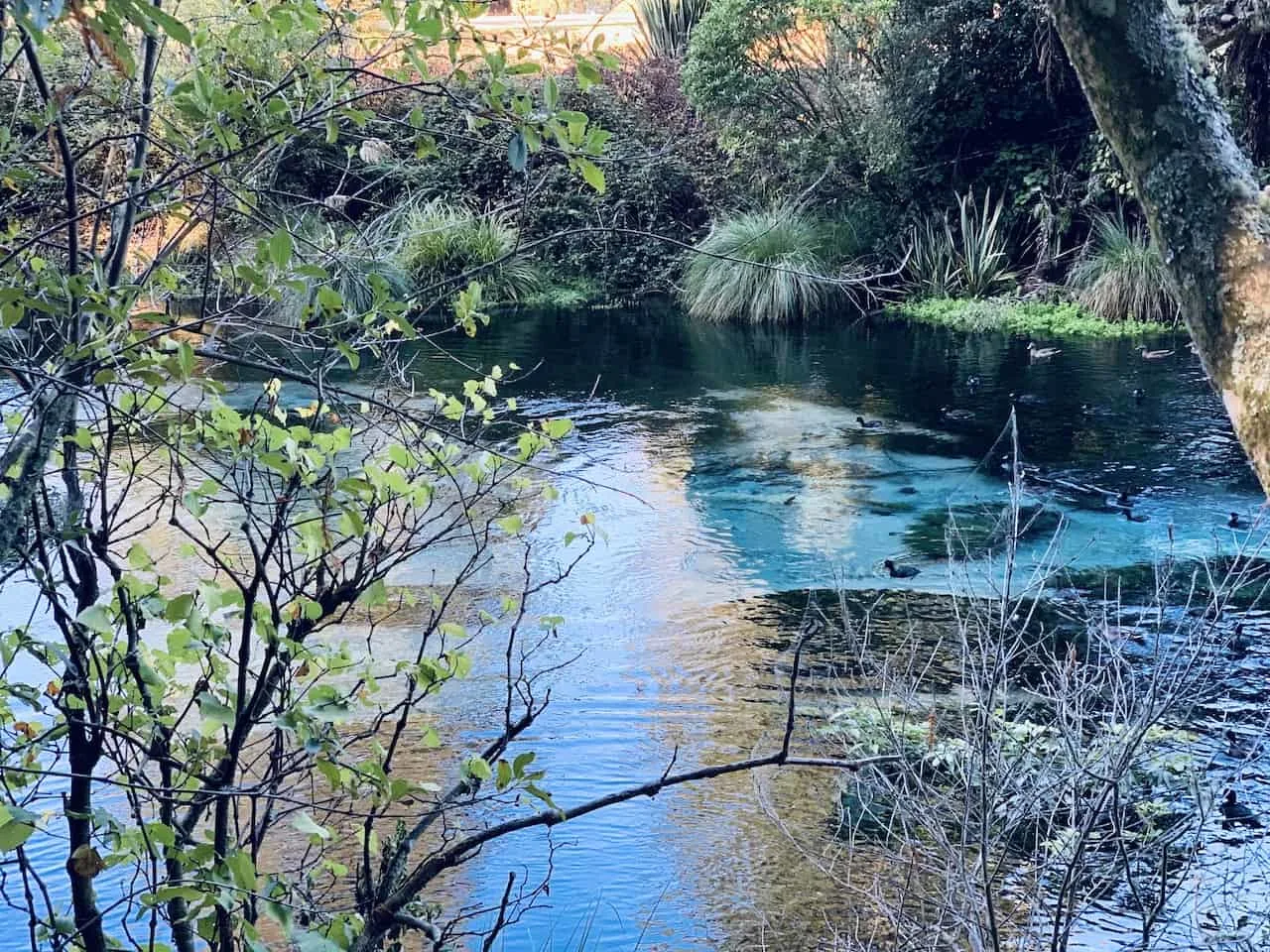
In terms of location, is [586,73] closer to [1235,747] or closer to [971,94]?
[1235,747]

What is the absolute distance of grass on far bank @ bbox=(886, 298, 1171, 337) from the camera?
41.7ft

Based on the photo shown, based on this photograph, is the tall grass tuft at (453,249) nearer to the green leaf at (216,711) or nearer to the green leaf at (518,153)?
the green leaf at (518,153)

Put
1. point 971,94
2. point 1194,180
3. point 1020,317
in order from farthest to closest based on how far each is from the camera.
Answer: point 971,94 < point 1020,317 < point 1194,180

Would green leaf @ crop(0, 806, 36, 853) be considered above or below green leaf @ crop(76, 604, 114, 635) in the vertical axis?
below

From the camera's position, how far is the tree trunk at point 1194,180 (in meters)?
1.89

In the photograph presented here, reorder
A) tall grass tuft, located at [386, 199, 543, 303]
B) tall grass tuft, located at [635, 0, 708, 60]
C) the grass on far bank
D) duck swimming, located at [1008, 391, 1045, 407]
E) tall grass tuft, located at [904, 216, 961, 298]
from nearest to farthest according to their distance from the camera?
duck swimming, located at [1008, 391, 1045, 407] → the grass on far bank → tall grass tuft, located at [904, 216, 961, 298] → tall grass tuft, located at [386, 199, 543, 303] → tall grass tuft, located at [635, 0, 708, 60]

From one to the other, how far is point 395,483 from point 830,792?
241cm

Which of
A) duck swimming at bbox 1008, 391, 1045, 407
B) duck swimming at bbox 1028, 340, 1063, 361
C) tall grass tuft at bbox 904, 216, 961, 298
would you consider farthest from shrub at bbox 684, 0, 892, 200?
duck swimming at bbox 1008, 391, 1045, 407

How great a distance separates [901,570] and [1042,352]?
6224mm

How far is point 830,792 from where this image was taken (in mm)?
4078

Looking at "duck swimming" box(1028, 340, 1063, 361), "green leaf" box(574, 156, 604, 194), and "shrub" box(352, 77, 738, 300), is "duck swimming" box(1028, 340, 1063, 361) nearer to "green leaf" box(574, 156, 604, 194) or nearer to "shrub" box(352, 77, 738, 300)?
"shrub" box(352, 77, 738, 300)

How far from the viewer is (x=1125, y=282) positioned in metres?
13.0

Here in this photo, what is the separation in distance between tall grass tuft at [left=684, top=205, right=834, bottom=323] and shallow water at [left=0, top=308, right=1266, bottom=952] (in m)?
0.67

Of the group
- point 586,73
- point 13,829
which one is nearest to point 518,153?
point 586,73
